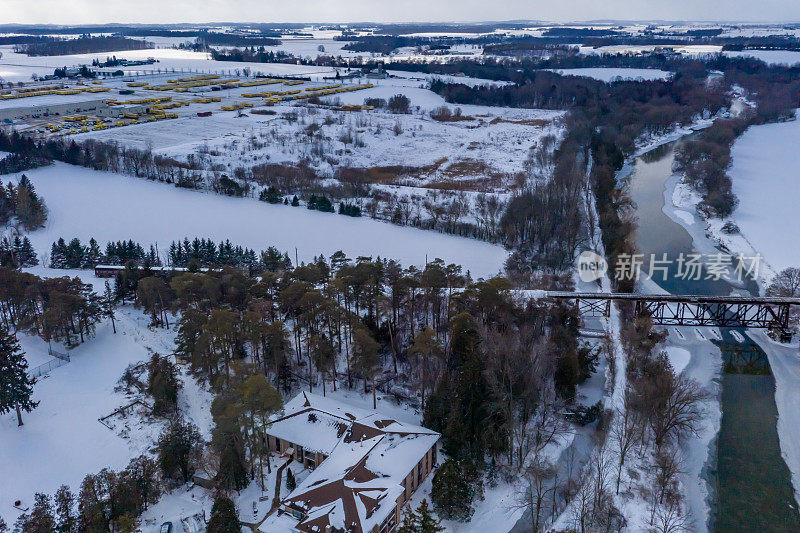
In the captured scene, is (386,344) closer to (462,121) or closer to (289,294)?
(289,294)

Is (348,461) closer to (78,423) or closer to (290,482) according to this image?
(290,482)

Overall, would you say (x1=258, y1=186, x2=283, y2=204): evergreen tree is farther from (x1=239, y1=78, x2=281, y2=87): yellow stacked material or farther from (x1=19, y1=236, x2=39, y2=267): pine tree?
(x1=239, y1=78, x2=281, y2=87): yellow stacked material

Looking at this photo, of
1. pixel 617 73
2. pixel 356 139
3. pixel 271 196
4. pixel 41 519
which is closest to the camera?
pixel 41 519

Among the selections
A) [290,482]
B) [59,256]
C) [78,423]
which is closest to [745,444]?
[290,482]

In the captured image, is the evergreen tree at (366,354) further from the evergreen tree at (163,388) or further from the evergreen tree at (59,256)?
the evergreen tree at (59,256)

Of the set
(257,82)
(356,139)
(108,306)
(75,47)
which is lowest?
(108,306)

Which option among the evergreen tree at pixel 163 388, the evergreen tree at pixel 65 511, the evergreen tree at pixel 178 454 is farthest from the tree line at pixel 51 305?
the evergreen tree at pixel 65 511

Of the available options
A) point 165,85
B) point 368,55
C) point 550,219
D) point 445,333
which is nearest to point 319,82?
point 165,85
